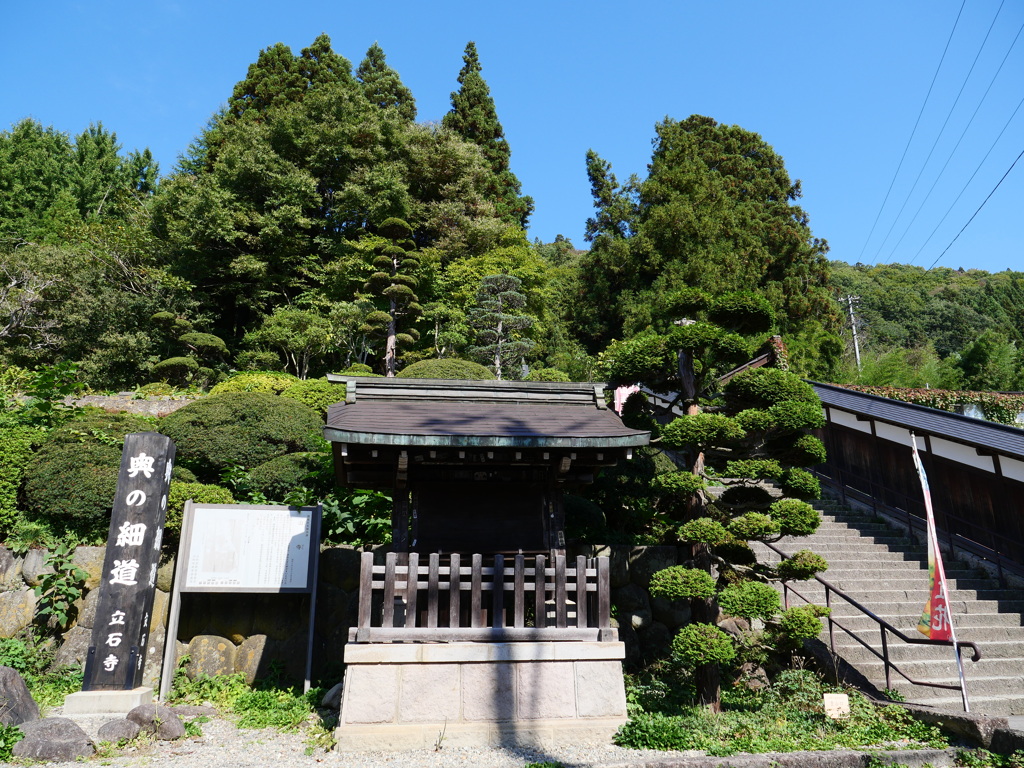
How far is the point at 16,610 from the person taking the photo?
27.5 feet

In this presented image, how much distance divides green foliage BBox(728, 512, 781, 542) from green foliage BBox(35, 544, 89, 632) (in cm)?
855

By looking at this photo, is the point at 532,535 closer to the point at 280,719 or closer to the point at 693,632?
the point at 693,632

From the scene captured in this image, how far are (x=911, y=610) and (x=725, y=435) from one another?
5202 millimetres

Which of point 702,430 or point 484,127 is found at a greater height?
point 484,127

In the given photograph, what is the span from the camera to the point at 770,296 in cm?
2666

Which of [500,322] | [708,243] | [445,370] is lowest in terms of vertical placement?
[445,370]

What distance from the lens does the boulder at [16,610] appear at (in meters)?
8.30

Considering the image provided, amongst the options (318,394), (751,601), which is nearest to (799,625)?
(751,601)

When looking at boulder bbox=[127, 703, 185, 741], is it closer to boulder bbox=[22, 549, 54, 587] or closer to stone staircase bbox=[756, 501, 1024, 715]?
boulder bbox=[22, 549, 54, 587]

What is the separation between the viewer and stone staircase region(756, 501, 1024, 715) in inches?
320

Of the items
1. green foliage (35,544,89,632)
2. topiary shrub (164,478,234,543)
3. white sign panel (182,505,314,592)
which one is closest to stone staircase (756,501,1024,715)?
white sign panel (182,505,314,592)

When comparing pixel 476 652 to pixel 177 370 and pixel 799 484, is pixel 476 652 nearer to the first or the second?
pixel 799 484

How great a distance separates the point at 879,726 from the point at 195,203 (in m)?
25.3

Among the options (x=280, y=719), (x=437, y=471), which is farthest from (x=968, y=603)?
(x=280, y=719)
